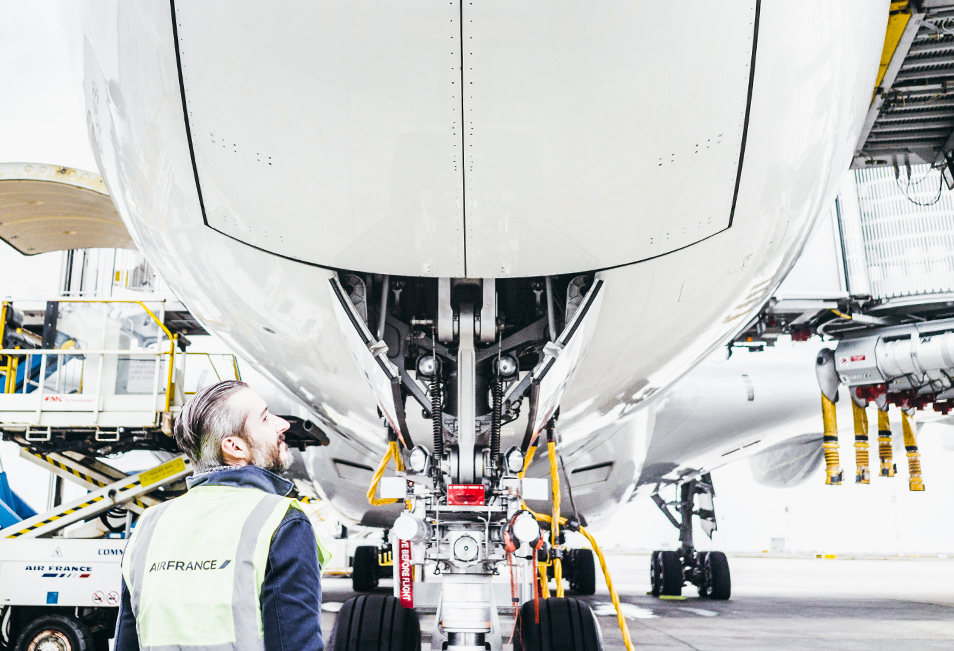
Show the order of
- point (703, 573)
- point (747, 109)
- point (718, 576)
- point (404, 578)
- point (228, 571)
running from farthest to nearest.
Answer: point (703, 573), point (718, 576), point (404, 578), point (747, 109), point (228, 571)

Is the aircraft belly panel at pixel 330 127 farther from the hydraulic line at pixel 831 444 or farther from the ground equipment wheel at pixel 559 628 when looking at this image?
the hydraulic line at pixel 831 444

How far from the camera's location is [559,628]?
3.72m

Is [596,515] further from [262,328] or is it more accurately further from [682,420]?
[262,328]

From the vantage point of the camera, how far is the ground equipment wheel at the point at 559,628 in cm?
368

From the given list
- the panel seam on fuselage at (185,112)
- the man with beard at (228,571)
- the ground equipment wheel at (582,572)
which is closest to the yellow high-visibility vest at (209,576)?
the man with beard at (228,571)

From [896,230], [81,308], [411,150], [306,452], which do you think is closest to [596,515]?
[306,452]

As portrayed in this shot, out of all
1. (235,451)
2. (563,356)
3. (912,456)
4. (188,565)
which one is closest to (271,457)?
(235,451)

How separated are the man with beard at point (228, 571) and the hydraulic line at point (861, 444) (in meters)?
6.07

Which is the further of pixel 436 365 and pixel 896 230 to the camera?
pixel 896 230

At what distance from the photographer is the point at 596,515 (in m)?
8.45

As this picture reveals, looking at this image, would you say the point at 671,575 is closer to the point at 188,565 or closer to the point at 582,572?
the point at 582,572

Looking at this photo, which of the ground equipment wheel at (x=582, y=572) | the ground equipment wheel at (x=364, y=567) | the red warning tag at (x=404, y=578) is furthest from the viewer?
the ground equipment wheel at (x=364, y=567)

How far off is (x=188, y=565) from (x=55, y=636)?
539 cm

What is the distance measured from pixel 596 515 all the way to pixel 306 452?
2954 mm
